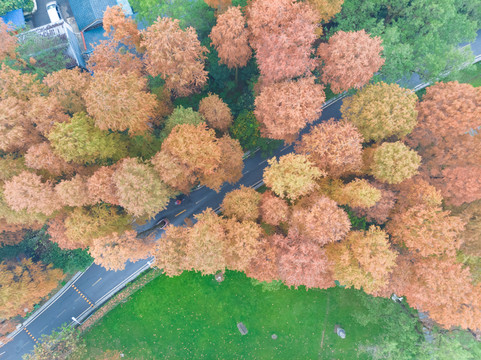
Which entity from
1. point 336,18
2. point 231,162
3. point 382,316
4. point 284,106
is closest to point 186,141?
point 231,162

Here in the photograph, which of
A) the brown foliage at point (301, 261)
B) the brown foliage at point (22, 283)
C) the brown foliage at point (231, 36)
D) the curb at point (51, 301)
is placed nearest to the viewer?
the brown foliage at point (301, 261)

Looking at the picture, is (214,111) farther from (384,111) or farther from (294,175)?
(384,111)

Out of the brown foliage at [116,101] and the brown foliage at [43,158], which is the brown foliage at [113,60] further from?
the brown foliage at [43,158]

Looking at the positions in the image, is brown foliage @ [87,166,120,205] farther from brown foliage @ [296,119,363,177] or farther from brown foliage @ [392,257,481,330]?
brown foliage @ [392,257,481,330]

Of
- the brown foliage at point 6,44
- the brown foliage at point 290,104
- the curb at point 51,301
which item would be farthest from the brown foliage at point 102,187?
the curb at point 51,301

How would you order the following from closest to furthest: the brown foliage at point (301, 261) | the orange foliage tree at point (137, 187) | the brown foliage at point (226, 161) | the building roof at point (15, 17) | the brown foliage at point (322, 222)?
1. the brown foliage at point (301, 261)
2. the orange foliage tree at point (137, 187)
3. the brown foliage at point (322, 222)
4. the brown foliage at point (226, 161)
5. the building roof at point (15, 17)

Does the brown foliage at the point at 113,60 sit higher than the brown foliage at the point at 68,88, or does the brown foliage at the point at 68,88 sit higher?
the brown foliage at the point at 113,60

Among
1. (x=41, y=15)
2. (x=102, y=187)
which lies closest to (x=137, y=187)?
(x=102, y=187)
